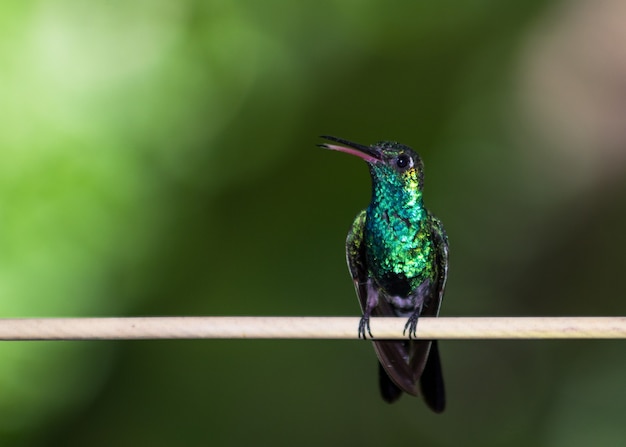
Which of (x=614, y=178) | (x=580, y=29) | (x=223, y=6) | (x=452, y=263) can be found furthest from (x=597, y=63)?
(x=223, y=6)

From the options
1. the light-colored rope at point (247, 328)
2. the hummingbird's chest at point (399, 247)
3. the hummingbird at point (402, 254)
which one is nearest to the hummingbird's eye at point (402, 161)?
the hummingbird at point (402, 254)

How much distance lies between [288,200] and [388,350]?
6.52 ft

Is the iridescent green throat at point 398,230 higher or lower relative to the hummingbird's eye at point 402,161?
lower

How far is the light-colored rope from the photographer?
5.09 feet

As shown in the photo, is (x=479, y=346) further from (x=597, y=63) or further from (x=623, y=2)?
(x=623, y=2)

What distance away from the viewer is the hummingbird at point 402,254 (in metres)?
2.76

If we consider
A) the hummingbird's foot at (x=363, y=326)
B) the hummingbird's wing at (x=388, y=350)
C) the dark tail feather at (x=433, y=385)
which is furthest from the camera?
the dark tail feather at (x=433, y=385)

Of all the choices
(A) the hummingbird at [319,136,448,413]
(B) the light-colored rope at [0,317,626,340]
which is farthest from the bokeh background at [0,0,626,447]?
(B) the light-colored rope at [0,317,626,340]

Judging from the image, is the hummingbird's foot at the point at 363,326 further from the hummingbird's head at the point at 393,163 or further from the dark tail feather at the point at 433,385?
the hummingbird's head at the point at 393,163

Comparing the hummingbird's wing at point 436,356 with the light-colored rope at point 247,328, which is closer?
the light-colored rope at point 247,328

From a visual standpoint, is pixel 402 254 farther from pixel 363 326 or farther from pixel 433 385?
pixel 363 326

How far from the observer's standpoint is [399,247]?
2879 millimetres

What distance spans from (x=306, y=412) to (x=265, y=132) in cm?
166

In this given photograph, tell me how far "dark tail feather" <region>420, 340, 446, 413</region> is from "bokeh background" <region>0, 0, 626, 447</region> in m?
1.71
